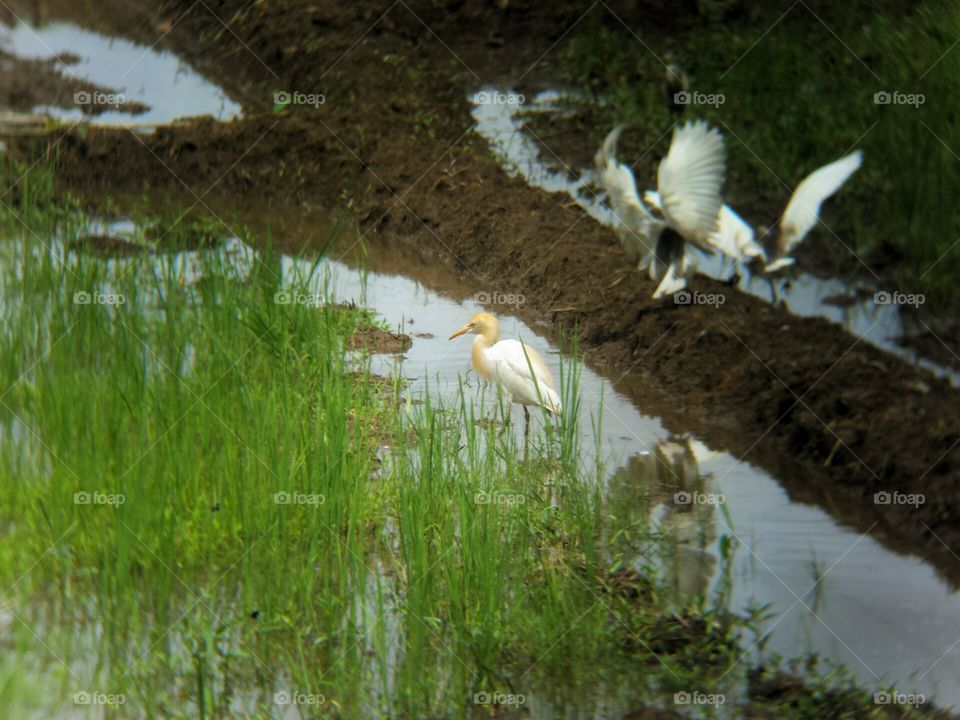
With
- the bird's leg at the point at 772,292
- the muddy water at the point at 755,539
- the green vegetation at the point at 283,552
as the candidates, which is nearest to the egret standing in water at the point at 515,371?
the muddy water at the point at 755,539

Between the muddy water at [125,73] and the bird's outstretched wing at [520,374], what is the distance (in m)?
5.35

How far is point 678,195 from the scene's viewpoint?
530cm

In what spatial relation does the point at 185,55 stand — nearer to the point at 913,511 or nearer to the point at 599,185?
the point at 599,185

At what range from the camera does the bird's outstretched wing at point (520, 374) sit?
491 centimetres

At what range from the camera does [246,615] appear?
3.44m

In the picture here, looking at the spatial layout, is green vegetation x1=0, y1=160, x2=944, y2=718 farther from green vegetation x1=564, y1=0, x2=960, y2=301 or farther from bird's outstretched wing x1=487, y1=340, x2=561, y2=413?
green vegetation x1=564, y1=0, x2=960, y2=301

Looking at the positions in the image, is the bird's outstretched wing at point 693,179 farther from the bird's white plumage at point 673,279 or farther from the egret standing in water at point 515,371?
the egret standing in water at point 515,371

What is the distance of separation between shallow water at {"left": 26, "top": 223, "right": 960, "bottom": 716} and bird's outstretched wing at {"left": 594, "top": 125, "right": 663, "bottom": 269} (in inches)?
28.9

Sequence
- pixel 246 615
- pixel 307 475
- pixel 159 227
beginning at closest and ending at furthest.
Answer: pixel 246 615 → pixel 307 475 → pixel 159 227

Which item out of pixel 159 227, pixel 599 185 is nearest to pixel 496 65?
pixel 599 185

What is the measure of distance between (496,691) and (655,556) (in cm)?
105

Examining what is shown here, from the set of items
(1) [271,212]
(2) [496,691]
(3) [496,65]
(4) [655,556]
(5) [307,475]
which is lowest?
(2) [496,691]

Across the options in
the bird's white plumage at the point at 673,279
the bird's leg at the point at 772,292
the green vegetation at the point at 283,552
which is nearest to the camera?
the green vegetation at the point at 283,552

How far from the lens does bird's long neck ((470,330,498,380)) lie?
5102mm
